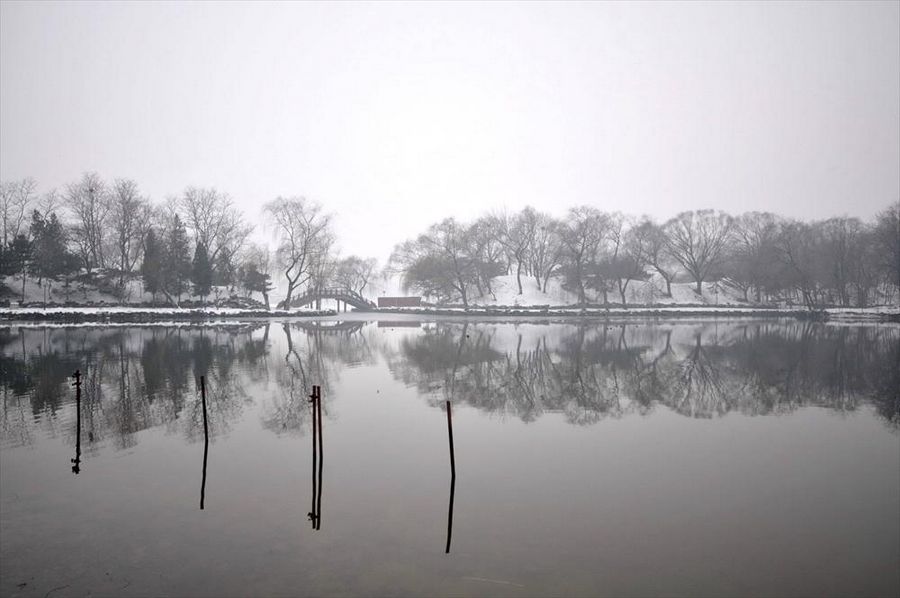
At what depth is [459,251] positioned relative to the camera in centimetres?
8875

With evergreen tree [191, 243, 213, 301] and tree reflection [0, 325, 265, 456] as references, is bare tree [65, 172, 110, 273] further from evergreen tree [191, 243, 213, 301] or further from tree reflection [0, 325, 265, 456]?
tree reflection [0, 325, 265, 456]

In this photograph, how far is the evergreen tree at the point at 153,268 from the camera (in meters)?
65.9

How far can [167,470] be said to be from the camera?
448 inches

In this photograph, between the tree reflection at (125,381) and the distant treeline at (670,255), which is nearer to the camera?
the tree reflection at (125,381)

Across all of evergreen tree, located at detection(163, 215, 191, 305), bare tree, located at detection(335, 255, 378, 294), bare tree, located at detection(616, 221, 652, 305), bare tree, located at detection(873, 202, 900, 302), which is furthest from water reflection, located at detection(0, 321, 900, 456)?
bare tree, located at detection(335, 255, 378, 294)

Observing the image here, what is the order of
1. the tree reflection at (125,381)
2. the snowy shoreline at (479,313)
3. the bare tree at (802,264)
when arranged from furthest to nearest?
the bare tree at (802,264) → the snowy shoreline at (479,313) → the tree reflection at (125,381)

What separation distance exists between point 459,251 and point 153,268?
1700 inches

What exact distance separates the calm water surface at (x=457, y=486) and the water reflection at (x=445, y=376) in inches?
7.4

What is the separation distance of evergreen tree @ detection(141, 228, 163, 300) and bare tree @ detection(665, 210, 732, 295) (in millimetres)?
75719

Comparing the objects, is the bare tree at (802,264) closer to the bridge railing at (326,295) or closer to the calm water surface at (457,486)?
the calm water surface at (457,486)

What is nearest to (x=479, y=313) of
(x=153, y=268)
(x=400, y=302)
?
(x=400, y=302)

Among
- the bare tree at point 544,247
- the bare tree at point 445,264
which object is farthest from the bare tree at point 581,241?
the bare tree at point 445,264

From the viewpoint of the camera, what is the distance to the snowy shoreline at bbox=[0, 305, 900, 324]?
56.0 metres

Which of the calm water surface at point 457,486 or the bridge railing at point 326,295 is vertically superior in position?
the bridge railing at point 326,295
